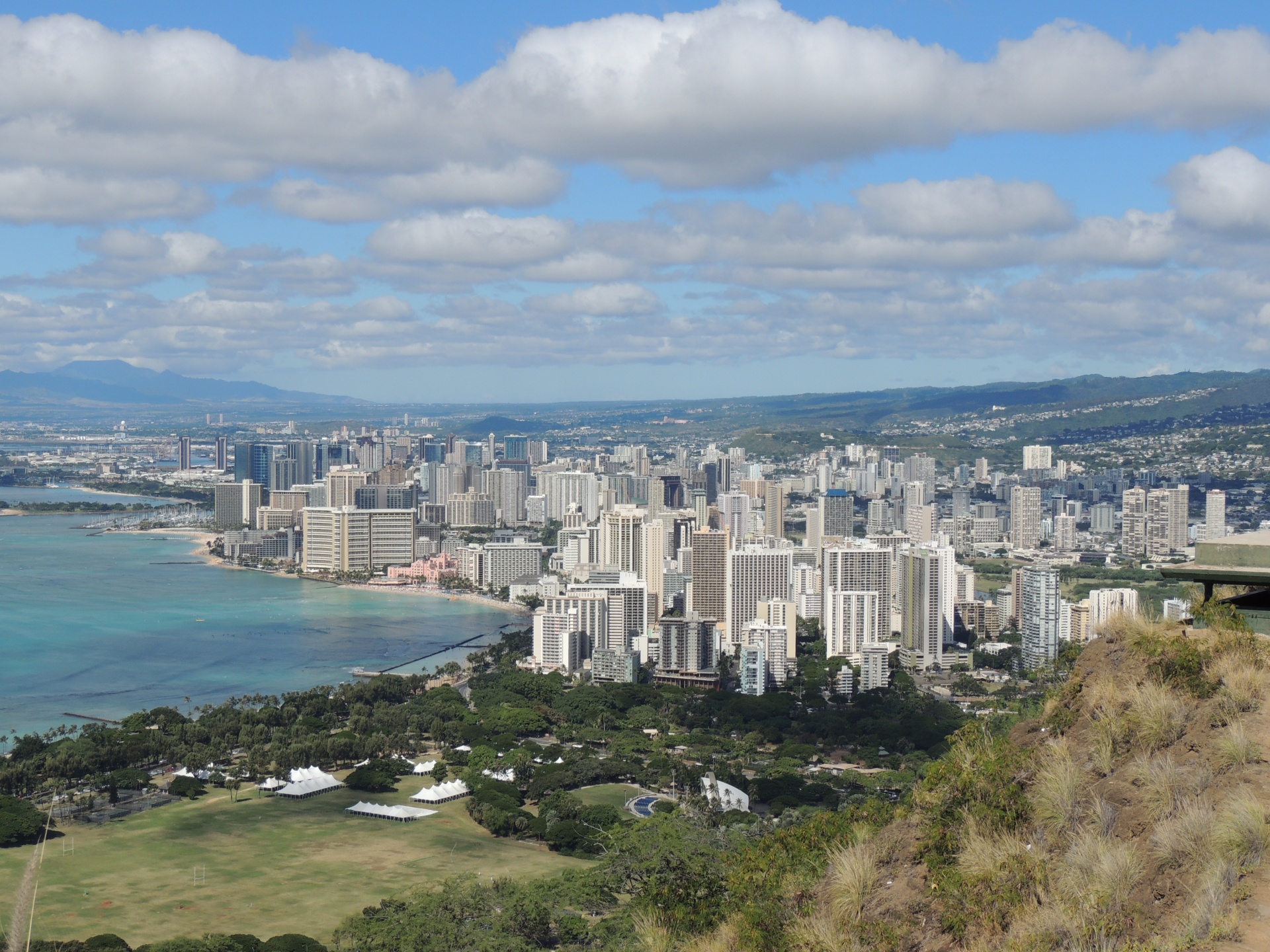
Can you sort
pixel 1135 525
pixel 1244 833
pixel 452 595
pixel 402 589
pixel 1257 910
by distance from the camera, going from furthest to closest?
pixel 1135 525
pixel 402 589
pixel 452 595
pixel 1244 833
pixel 1257 910

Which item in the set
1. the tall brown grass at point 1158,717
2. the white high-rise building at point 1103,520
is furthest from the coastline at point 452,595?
the tall brown grass at point 1158,717

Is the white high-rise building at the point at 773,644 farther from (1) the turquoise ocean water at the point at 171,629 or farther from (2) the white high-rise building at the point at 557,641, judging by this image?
(1) the turquoise ocean water at the point at 171,629

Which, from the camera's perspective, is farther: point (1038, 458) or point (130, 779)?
point (1038, 458)

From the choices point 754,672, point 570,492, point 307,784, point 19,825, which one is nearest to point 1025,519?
point 570,492

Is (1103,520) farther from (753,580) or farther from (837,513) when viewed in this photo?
(753,580)

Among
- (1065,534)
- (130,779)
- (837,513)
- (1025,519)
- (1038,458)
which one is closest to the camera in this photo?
(130,779)

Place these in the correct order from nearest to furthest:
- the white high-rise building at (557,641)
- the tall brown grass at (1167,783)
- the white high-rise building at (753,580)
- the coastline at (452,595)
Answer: the tall brown grass at (1167,783) < the white high-rise building at (557,641) < the white high-rise building at (753,580) < the coastline at (452,595)
